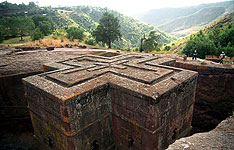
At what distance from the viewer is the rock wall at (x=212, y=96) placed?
8.02 m

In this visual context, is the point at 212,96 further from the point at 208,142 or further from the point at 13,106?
the point at 13,106

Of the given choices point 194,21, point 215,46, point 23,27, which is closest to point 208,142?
point 215,46

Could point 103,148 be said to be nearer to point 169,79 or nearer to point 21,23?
point 169,79

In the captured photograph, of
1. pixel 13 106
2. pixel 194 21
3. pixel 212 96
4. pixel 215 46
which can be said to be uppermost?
pixel 194 21

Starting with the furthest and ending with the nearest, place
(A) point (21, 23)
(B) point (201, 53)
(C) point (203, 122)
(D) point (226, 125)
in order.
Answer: (A) point (21, 23) → (B) point (201, 53) → (C) point (203, 122) → (D) point (226, 125)

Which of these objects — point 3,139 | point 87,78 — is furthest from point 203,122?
point 3,139

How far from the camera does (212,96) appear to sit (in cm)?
837

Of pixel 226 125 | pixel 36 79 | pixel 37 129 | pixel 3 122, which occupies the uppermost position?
pixel 36 79

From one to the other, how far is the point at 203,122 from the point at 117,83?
258 inches

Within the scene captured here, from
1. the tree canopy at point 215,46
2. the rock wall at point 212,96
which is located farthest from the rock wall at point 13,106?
the tree canopy at point 215,46

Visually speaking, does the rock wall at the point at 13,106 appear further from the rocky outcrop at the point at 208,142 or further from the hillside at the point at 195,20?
the hillside at the point at 195,20

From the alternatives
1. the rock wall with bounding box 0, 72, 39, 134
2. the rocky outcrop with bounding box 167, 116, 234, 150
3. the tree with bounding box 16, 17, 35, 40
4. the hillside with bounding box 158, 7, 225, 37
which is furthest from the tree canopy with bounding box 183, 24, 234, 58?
the hillside with bounding box 158, 7, 225, 37

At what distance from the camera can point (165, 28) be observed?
340ft

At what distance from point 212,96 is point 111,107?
20.1 ft
